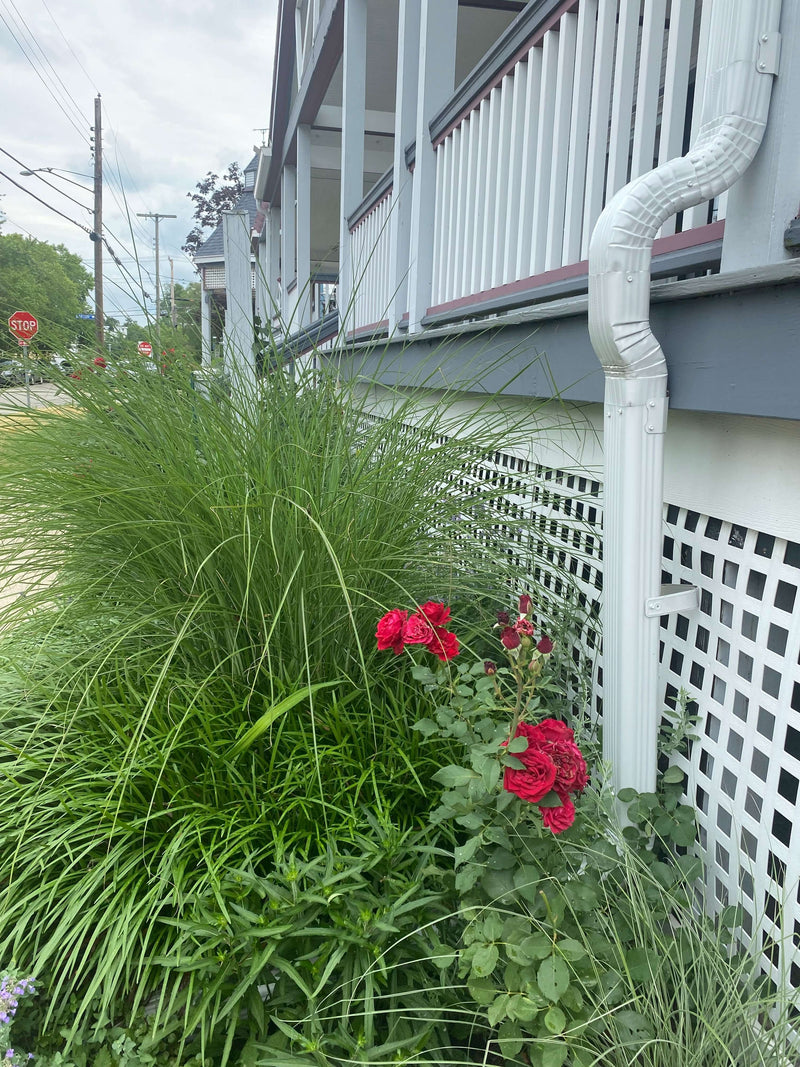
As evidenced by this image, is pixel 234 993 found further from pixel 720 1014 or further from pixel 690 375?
pixel 690 375

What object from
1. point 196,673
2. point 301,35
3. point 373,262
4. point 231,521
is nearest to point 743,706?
point 231,521

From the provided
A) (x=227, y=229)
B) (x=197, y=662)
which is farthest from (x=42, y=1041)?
(x=227, y=229)

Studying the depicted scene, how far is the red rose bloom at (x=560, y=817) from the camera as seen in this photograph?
1106 mm

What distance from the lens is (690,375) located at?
1.39 m

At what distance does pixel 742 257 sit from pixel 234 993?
1.53 m

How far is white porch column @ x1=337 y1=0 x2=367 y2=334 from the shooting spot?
5.09 meters

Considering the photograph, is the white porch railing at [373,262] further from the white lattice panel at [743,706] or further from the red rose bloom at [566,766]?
the red rose bloom at [566,766]

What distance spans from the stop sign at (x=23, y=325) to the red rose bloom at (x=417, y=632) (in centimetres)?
140

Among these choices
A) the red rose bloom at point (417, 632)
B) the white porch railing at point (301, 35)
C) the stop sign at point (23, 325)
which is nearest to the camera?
the red rose bloom at point (417, 632)

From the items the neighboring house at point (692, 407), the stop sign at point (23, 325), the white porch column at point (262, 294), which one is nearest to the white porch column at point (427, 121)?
the white porch column at point (262, 294)

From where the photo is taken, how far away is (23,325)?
7.05ft

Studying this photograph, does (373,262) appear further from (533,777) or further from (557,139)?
(533,777)

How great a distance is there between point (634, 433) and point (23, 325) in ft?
5.71

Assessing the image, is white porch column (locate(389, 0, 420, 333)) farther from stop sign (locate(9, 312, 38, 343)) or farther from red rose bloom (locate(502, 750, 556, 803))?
red rose bloom (locate(502, 750, 556, 803))
